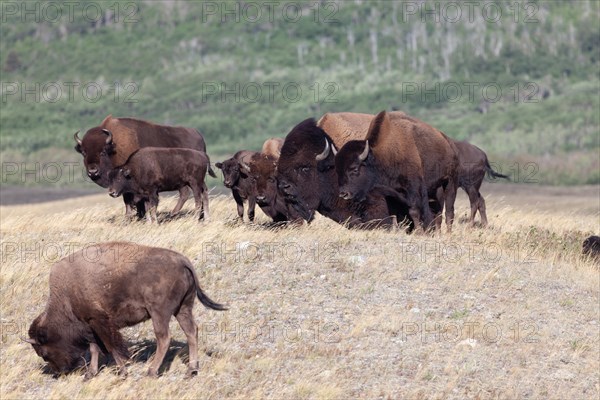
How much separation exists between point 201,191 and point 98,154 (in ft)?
6.54

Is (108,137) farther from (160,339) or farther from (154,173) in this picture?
(160,339)

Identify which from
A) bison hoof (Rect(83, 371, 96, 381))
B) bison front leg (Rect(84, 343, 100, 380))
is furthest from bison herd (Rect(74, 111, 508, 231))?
bison hoof (Rect(83, 371, 96, 381))

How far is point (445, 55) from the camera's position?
98.9 metres

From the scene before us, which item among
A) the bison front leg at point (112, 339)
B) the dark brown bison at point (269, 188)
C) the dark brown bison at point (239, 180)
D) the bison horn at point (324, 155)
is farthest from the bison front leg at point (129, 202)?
the bison front leg at point (112, 339)

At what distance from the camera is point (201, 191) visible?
20516 mm

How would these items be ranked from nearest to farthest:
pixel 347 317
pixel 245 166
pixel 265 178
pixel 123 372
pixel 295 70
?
pixel 123 372 → pixel 347 317 → pixel 265 178 → pixel 245 166 → pixel 295 70

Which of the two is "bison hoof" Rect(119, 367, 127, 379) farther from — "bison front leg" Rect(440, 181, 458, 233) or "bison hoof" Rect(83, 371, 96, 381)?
"bison front leg" Rect(440, 181, 458, 233)

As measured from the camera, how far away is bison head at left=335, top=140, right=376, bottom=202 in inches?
675

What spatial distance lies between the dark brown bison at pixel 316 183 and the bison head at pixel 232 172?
210 cm

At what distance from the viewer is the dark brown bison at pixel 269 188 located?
18.5 m

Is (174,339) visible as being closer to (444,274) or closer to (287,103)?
(444,274)

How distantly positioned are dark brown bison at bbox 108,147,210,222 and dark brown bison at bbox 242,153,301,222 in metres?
1.83

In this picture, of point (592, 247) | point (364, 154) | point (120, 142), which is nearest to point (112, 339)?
point (364, 154)

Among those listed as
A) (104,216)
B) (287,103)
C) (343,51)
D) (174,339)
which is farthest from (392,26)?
(174,339)
